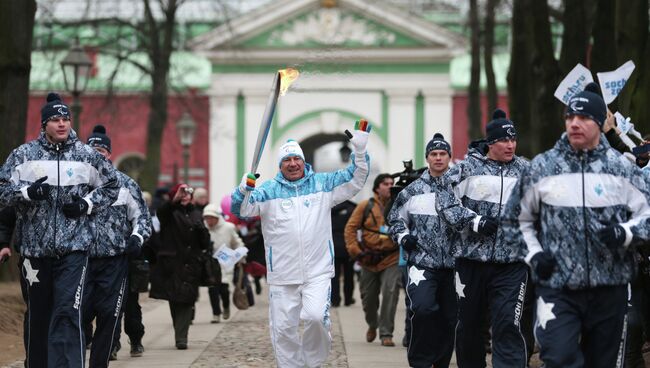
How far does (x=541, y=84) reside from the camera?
19406mm

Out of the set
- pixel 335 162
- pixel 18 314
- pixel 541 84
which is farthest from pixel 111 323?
pixel 335 162

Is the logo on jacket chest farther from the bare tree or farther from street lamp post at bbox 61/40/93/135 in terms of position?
the bare tree

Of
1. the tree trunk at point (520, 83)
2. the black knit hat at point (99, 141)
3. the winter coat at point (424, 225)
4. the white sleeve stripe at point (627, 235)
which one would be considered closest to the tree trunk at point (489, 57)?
the tree trunk at point (520, 83)

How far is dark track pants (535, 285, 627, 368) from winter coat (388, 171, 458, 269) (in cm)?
309

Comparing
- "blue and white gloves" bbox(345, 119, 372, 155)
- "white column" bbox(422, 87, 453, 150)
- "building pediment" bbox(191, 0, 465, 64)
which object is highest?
"building pediment" bbox(191, 0, 465, 64)

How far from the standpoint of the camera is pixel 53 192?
9.32m

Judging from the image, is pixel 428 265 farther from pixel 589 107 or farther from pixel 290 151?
pixel 589 107

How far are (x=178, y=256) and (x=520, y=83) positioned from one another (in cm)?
954

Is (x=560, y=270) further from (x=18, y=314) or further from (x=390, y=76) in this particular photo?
(x=390, y=76)

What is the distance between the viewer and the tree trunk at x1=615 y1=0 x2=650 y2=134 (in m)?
15.2

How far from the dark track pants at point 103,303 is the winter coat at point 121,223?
10 cm

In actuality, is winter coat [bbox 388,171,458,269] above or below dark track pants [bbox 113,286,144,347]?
above

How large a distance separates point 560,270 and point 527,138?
14562mm

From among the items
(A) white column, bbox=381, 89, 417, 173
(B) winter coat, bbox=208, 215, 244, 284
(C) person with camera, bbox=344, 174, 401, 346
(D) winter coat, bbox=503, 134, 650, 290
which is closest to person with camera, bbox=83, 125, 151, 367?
(D) winter coat, bbox=503, 134, 650, 290
